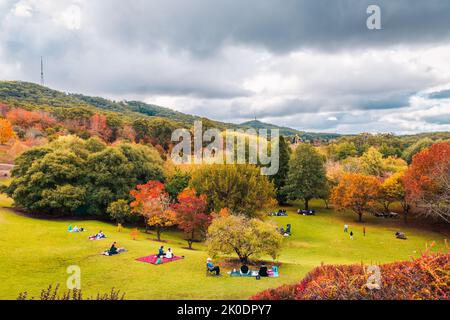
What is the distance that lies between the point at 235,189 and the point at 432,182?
87.6 feet

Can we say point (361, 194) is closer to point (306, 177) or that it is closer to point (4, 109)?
point (306, 177)

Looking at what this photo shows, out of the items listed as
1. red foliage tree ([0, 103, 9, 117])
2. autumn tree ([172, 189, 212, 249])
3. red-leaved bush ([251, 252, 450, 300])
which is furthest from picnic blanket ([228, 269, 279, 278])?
red foliage tree ([0, 103, 9, 117])

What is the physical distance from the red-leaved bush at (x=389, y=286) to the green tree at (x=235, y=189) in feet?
96.5

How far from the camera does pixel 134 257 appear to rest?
2634 cm

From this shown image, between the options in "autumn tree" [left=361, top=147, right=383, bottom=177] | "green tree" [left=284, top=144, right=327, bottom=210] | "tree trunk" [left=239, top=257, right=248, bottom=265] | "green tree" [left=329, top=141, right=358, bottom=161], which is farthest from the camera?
"green tree" [left=329, top=141, right=358, bottom=161]

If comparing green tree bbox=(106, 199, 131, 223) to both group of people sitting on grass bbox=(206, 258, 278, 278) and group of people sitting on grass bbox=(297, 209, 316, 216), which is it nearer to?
group of people sitting on grass bbox=(206, 258, 278, 278)

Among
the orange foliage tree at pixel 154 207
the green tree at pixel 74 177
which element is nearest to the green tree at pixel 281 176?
the green tree at pixel 74 177

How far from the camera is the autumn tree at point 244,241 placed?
2519cm

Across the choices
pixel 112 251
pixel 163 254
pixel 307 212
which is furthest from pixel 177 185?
pixel 307 212

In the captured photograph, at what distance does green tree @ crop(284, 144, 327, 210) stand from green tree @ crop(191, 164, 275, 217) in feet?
59.0

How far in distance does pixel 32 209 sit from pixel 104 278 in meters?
25.6

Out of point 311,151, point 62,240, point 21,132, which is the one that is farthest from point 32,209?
point 21,132

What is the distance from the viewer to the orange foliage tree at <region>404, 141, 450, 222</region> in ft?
149
